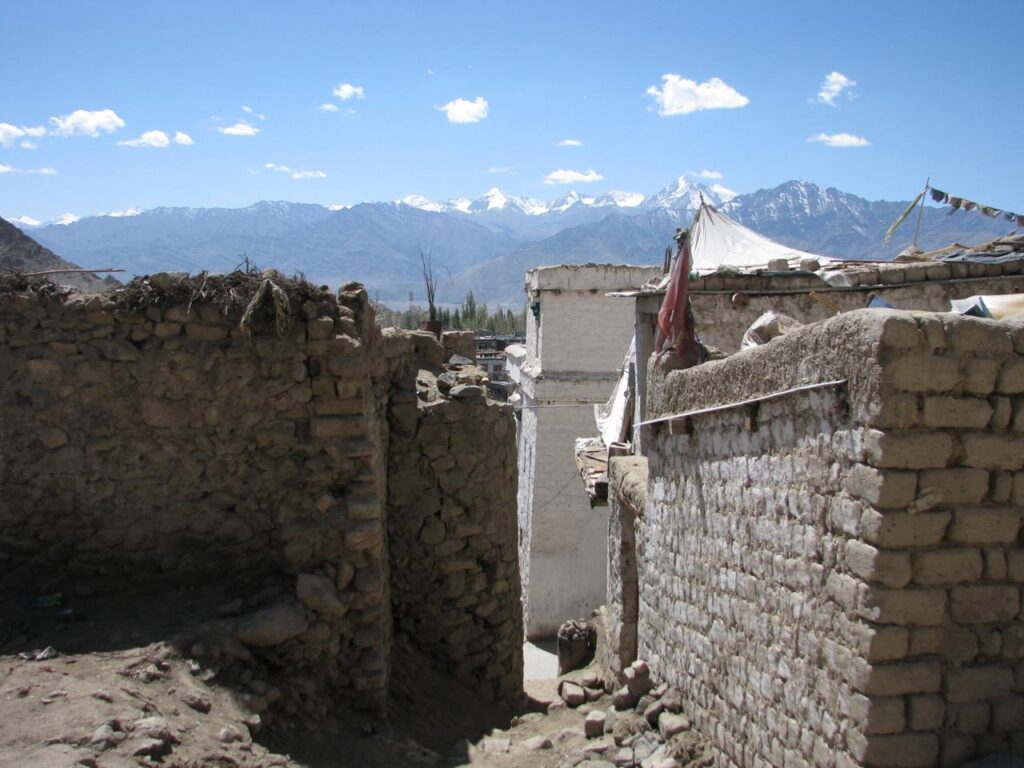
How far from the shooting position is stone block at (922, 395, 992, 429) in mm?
3975

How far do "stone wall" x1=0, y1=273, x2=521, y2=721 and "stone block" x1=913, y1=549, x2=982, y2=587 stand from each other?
12.4 ft

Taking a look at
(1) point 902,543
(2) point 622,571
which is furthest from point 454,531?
(1) point 902,543

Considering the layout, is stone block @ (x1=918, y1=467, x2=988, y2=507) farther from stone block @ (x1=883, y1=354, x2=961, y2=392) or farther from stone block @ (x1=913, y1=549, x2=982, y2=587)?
stone block @ (x1=883, y1=354, x2=961, y2=392)

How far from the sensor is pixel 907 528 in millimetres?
4004

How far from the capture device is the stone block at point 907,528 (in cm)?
399

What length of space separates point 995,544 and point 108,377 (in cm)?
552

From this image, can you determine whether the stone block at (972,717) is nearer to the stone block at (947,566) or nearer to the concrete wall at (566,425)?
the stone block at (947,566)

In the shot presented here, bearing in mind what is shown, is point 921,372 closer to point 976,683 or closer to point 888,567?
point 888,567

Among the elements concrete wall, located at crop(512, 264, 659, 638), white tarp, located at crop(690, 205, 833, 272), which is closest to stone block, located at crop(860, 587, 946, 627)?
white tarp, located at crop(690, 205, 833, 272)

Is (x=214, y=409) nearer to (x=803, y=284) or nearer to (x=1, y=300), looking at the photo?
(x=1, y=300)

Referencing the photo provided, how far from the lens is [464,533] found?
8586 millimetres

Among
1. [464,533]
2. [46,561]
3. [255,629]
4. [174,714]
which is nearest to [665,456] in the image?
[464,533]

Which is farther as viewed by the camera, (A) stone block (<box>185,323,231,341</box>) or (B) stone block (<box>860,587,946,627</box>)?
(A) stone block (<box>185,323,231,341</box>)

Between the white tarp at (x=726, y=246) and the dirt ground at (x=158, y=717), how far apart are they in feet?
23.1
